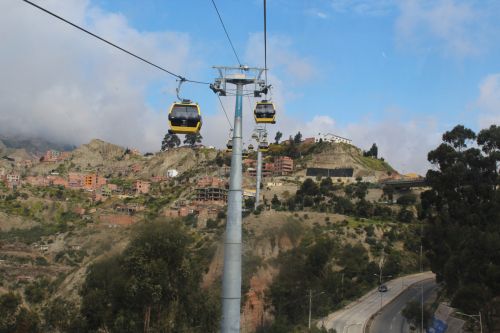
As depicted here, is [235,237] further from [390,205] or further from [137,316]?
[390,205]

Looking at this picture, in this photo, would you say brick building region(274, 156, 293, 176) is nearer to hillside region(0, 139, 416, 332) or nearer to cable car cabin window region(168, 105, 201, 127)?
hillside region(0, 139, 416, 332)

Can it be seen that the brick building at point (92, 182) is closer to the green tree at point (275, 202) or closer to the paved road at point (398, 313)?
the green tree at point (275, 202)

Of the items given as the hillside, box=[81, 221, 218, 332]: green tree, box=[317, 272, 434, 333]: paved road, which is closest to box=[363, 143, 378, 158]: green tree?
the hillside

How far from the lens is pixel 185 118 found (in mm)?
13531

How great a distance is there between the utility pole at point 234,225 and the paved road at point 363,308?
110 ft

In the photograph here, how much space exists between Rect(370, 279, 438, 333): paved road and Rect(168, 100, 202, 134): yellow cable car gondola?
33.5 meters

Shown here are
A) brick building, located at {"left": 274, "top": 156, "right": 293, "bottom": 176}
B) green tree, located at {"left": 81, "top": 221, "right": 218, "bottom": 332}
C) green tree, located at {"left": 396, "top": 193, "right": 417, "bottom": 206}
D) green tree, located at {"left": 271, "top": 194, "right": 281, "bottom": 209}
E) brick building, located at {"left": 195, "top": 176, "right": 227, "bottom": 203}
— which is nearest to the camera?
green tree, located at {"left": 81, "top": 221, "right": 218, "bottom": 332}

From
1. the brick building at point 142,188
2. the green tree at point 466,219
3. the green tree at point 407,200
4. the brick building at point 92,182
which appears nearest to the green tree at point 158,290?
the green tree at point 466,219

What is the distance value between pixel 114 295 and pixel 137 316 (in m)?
2.52

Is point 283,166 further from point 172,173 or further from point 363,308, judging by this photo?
point 363,308

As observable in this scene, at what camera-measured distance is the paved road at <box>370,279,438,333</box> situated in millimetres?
42500

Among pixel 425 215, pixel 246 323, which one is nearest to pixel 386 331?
pixel 425 215

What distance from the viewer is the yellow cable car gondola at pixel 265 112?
15.2 meters

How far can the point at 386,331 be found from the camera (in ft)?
137
